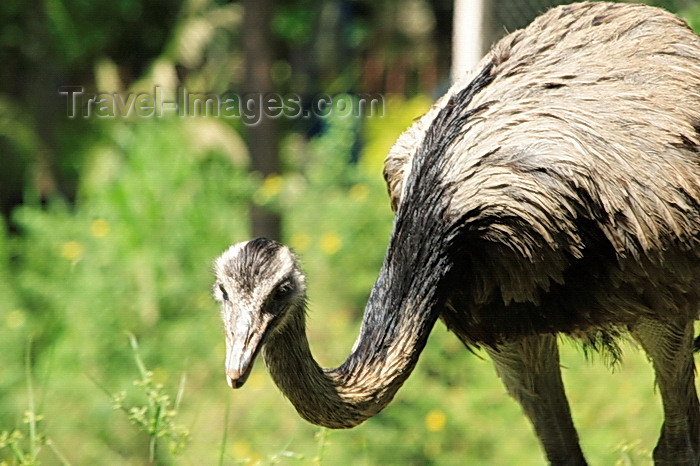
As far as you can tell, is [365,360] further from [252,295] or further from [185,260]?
[185,260]

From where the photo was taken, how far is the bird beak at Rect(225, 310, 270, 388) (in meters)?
2.67

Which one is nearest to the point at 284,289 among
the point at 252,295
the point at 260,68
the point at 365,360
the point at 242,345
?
the point at 252,295

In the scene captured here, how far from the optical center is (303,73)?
11.1m

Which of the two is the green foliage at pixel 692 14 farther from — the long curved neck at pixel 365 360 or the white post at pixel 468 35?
the long curved neck at pixel 365 360

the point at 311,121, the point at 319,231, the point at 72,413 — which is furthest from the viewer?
the point at 311,121

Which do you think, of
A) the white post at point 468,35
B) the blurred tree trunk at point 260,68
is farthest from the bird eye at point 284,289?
the blurred tree trunk at point 260,68

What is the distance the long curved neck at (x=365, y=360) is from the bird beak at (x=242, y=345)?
146mm

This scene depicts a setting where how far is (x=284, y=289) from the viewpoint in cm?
295

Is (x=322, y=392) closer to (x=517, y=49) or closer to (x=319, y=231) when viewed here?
(x=517, y=49)

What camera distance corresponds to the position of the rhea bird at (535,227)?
315 cm

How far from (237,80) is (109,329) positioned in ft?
18.3

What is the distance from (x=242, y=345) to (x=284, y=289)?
0.25 meters

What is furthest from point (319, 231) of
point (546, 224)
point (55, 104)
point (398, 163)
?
point (55, 104)

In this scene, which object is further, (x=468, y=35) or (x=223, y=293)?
(x=468, y=35)
